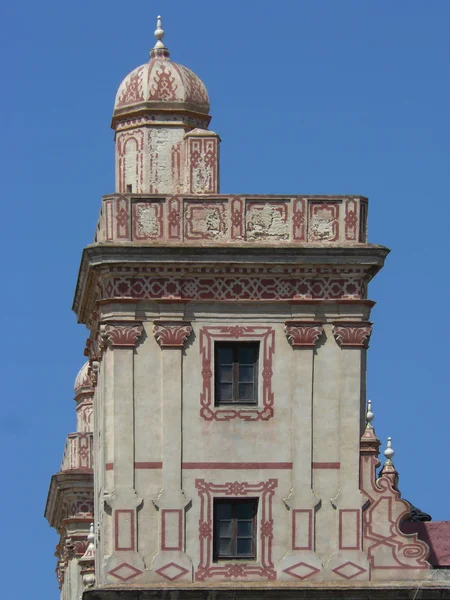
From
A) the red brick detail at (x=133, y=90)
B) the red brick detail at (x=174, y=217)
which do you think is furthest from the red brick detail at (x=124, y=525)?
the red brick detail at (x=133, y=90)

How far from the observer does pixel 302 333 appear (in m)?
61.0

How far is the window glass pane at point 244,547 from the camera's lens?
2384 inches

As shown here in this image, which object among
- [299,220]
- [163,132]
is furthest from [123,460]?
[163,132]

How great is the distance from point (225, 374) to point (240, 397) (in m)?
0.57

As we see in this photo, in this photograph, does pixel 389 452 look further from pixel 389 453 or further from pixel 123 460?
pixel 123 460

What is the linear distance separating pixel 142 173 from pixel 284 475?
7278 mm

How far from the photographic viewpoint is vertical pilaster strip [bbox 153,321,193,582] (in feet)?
197

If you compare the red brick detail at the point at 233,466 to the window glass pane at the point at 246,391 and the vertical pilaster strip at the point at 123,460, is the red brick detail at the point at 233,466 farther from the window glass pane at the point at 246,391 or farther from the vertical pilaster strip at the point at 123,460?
the window glass pane at the point at 246,391

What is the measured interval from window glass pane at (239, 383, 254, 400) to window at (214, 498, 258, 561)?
213 centimetres

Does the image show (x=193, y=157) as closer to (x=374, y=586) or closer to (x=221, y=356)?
(x=221, y=356)

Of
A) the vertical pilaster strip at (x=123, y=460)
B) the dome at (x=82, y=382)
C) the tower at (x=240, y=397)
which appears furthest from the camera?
the dome at (x=82, y=382)

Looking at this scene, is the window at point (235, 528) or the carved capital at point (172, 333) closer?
the window at point (235, 528)

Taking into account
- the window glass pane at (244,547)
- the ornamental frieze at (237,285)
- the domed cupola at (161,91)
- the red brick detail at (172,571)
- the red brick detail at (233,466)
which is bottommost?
the red brick detail at (172,571)

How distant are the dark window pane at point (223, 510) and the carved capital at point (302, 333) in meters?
3.58
